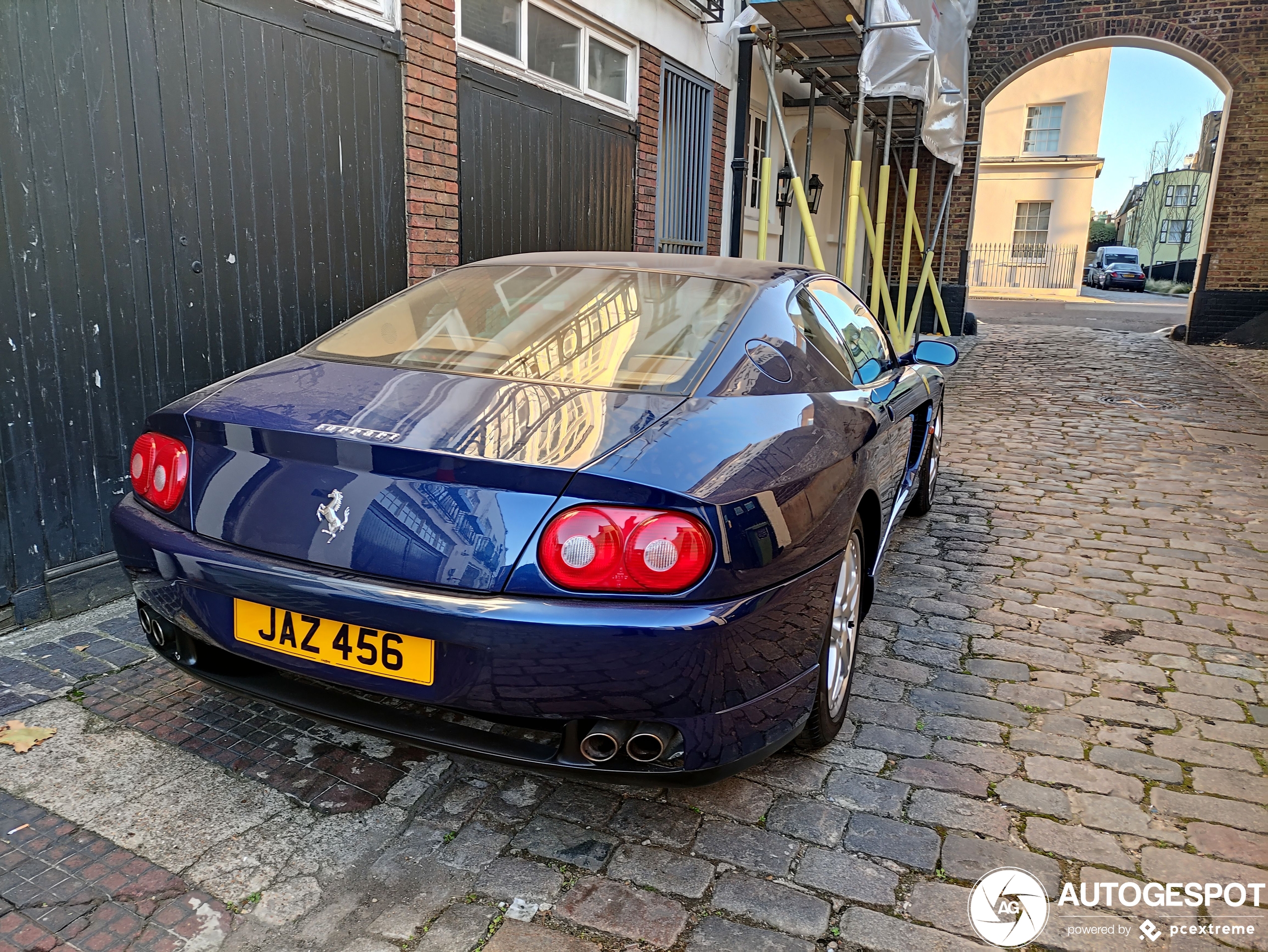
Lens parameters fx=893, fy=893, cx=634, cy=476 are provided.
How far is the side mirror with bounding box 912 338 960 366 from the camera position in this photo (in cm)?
439

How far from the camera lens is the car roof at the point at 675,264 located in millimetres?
3074

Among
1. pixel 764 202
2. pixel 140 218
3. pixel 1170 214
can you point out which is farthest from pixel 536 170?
pixel 1170 214

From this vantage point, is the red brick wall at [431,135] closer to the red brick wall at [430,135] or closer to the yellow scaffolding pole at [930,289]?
the red brick wall at [430,135]

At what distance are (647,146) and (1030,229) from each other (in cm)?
3103

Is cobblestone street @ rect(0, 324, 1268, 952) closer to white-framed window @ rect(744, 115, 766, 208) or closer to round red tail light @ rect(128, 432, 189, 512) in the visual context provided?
round red tail light @ rect(128, 432, 189, 512)

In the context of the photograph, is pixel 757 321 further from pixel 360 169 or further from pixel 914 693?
pixel 360 169

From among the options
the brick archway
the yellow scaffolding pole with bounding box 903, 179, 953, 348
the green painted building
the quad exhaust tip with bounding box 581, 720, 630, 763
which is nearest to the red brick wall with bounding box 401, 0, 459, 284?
the quad exhaust tip with bounding box 581, 720, 630, 763

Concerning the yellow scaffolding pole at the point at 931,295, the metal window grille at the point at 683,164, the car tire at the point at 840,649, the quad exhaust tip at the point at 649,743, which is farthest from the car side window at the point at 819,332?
the yellow scaffolding pole at the point at 931,295

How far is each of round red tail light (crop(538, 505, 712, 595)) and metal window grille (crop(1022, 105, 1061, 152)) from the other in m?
36.7

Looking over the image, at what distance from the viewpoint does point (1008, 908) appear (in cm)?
206

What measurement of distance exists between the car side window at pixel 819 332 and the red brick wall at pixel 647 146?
5270 mm

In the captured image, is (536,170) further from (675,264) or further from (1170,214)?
(1170,214)

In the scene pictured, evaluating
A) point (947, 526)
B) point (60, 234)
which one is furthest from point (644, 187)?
point (60, 234)

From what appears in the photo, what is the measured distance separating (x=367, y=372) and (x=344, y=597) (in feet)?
2.51
